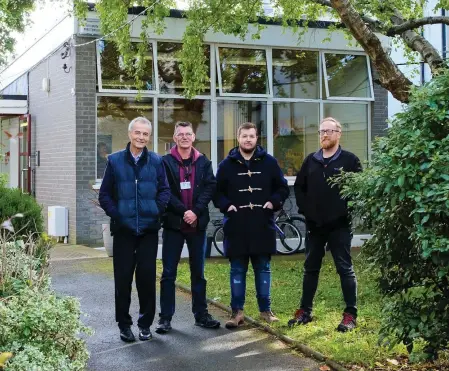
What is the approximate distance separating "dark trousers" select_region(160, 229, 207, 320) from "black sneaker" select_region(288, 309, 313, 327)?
2.95 ft

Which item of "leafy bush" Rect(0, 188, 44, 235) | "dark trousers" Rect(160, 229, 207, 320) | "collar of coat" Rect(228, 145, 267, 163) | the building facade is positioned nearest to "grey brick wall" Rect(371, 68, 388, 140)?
the building facade

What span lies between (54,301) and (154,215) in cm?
226

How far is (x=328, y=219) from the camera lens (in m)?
6.60

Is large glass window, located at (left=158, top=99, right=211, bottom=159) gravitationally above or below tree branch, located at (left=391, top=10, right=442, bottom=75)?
below

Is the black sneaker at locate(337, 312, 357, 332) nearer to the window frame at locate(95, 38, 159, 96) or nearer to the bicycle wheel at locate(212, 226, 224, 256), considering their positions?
the bicycle wheel at locate(212, 226, 224, 256)

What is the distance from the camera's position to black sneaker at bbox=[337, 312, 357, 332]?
21.4 feet

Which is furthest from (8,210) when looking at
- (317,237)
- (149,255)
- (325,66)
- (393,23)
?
(325,66)

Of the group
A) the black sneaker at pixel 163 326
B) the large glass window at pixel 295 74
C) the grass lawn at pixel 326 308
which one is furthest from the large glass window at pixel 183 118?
the black sneaker at pixel 163 326

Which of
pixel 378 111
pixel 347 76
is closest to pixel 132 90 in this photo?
pixel 347 76

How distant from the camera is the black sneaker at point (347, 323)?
257 inches

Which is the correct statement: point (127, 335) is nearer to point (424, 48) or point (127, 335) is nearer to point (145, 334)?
point (145, 334)

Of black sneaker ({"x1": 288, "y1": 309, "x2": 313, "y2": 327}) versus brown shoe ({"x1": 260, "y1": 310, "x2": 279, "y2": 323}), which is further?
brown shoe ({"x1": 260, "y1": 310, "x2": 279, "y2": 323})

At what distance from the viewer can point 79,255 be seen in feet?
41.5

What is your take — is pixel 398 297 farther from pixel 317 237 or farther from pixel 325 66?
pixel 325 66
